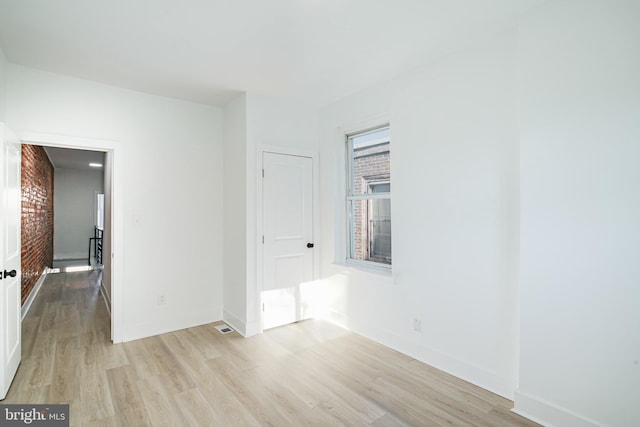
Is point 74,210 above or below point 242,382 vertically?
above

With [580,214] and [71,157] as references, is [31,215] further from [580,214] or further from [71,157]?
[580,214]

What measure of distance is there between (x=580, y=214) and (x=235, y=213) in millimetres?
3224

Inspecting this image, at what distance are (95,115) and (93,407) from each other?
271 centimetres

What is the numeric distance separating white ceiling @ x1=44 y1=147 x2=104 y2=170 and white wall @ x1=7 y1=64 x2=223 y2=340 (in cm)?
369

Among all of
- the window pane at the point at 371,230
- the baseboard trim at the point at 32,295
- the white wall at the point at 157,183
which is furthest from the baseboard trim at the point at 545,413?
the baseboard trim at the point at 32,295

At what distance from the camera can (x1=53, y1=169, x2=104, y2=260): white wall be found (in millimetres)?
9117

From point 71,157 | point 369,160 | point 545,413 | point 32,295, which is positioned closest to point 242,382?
point 545,413

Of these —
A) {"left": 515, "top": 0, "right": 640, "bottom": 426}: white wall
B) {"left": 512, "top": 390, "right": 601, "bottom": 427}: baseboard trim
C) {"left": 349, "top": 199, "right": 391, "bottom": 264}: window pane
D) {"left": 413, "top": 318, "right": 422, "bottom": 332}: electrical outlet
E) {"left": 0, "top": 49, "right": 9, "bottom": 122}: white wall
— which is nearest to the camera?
{"left": 515, "top": 0, "right": 640, "bottom": 426}: white wall

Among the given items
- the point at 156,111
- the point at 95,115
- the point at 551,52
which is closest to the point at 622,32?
the point at 551,52

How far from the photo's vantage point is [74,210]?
30.7ft

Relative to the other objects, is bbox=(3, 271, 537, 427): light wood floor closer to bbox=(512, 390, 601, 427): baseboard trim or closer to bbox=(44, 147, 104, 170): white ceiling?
bbox=(512, 390, 601, 427): baseboard trim

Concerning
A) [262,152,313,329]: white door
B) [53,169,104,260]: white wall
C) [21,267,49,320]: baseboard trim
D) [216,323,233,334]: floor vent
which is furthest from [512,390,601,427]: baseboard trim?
[53,169,104,260]: white wall

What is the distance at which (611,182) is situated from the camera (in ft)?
6.07

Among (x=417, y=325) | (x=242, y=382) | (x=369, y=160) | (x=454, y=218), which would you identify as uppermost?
(x=369, y=160)
